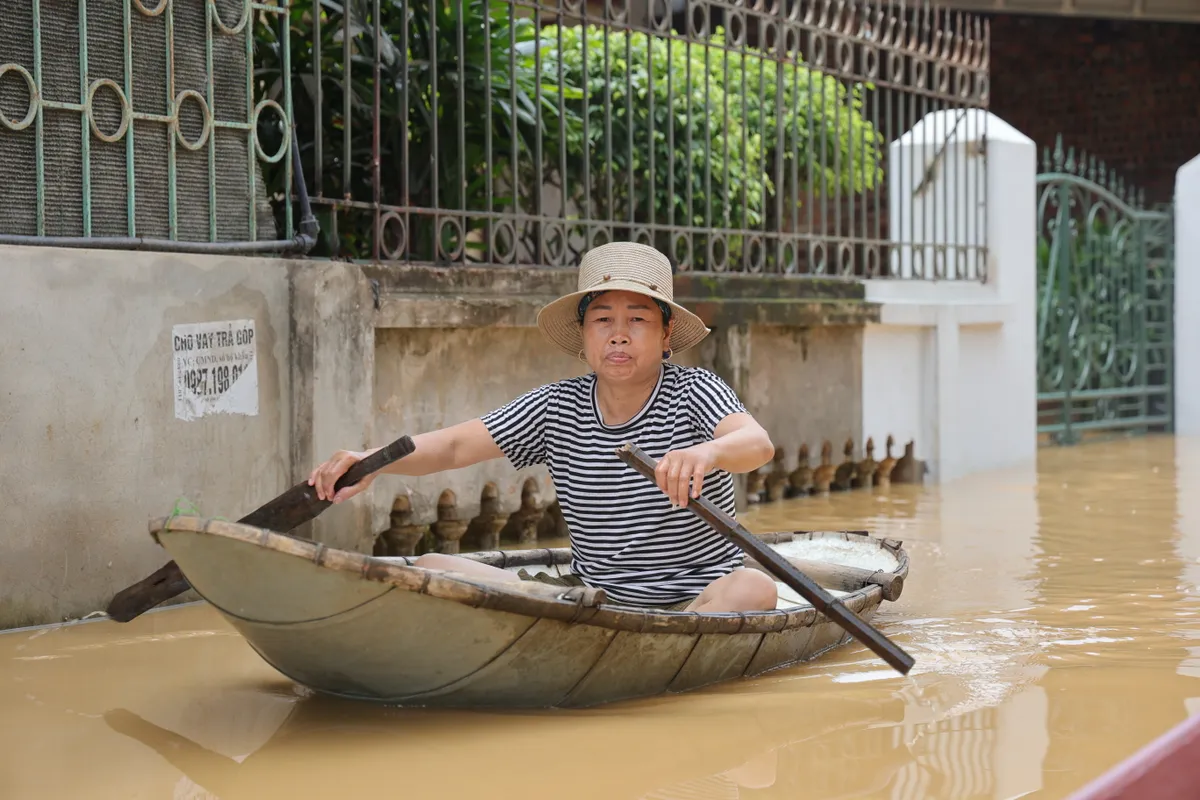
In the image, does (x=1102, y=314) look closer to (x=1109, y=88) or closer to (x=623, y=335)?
(x=1109, y=88)

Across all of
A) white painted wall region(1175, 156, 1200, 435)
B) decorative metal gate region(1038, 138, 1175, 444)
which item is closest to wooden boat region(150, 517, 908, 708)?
decorative metal gate region(1038, 138, 1175, 444)

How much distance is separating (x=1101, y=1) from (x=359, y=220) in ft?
34.7

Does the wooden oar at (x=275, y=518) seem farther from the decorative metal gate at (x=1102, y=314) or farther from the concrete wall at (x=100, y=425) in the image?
the decorative metal gate at (x=1102, y=314)

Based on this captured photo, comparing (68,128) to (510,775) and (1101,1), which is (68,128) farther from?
(1101,1)

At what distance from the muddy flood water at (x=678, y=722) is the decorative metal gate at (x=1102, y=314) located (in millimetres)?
7385

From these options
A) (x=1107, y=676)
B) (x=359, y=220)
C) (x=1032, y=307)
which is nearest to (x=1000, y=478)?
(x=1032, y=307)

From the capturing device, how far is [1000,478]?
10.0 meters

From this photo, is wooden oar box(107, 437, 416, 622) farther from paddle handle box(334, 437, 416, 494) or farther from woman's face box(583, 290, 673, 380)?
woman's face box(583, 290, 673, 380)

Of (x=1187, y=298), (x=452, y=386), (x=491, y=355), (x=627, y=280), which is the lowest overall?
(x=452, y=386)

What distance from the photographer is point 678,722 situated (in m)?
3.75

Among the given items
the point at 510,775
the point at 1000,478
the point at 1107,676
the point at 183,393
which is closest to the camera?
the point at 510,775

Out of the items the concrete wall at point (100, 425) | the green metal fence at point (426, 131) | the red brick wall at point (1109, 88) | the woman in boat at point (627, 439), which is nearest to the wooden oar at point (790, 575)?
the woman in boat at point (627, 439)

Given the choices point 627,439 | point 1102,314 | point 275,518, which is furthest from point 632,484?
point 1102,314

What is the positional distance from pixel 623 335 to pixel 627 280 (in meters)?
0.16
